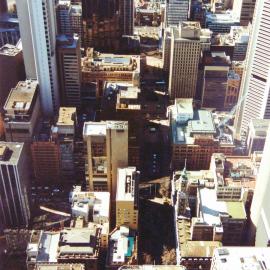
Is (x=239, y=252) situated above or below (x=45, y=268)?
above

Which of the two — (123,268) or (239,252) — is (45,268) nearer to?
(123,268)

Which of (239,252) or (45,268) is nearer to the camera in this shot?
(239,252)

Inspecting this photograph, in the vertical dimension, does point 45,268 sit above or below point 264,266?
below

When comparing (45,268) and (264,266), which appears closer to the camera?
(264,266)

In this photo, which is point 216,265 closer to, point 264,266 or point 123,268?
point 264,266

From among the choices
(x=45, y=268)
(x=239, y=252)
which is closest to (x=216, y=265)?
(x=239, y=252)

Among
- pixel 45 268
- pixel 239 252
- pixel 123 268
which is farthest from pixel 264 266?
pixel 45 268
